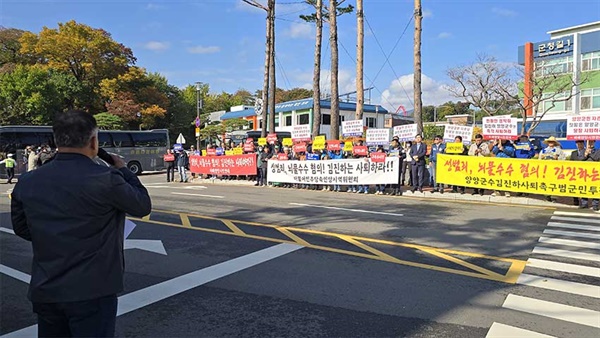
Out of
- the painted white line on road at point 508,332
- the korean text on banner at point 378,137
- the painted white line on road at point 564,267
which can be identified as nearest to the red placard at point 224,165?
the korean text on banner at point 378,137

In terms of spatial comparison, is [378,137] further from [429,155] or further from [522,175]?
[522,175]

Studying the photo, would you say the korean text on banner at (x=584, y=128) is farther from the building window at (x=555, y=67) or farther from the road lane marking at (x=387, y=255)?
the building window at (x=555, y=67)

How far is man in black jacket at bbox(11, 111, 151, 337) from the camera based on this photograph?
2.40 meters

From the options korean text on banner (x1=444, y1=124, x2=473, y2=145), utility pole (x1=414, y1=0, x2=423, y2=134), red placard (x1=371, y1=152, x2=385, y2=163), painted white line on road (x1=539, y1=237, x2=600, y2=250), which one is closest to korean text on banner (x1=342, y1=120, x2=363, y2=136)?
utility pole (x1=414, y1=0, x2=423, y2=134)

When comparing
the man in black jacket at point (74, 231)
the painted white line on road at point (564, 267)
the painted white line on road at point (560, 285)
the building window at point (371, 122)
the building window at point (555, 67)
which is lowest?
the painted white line on road at point (560, 285)

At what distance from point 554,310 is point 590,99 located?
46918mm

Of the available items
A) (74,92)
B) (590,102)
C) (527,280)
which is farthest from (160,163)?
(590,102)

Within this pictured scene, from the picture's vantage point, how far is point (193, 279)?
18.7ft

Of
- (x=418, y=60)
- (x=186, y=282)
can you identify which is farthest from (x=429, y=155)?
(x=186, y=282)

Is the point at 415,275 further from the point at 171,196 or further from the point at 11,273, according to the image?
the point at 171,196

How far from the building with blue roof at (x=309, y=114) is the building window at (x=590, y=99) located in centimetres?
2214

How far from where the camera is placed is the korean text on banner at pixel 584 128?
13.2m

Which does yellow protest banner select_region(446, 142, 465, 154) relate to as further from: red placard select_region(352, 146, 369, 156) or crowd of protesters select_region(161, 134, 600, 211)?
red placard select_region(352, 146, 369, 156)

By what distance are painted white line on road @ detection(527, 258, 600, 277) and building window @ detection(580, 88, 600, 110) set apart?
4424cm
